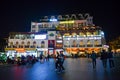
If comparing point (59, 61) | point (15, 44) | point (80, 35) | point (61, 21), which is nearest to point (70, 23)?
point (61, 21)

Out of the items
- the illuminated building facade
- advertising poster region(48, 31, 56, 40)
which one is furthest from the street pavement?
advertising poster region(48, 31, 56, 40)

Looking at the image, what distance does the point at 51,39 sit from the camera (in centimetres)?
11181

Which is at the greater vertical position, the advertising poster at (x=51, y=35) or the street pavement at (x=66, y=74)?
the advertising poster at (x=51, y=35)

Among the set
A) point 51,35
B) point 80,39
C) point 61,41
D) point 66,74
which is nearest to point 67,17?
point 51,35

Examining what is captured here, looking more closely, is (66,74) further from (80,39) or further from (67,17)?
(67,17)

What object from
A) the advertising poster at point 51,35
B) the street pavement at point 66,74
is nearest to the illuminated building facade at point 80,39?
the advertising poster at point 51,35

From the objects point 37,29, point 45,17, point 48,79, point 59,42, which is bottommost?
point 48,79

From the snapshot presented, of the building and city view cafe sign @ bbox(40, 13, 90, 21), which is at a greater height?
city view cafe sign @ bbox(40, 13, 90, 21)

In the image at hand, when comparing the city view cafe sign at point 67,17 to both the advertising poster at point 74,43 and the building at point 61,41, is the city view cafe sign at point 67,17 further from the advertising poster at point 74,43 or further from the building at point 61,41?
the advertising poster at point 74,43

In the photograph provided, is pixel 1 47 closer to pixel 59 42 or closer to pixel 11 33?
pixel 11 33

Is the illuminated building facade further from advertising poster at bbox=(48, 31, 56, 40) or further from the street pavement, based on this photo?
the street pavement

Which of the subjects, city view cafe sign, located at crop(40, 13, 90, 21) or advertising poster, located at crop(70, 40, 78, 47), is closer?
advertising poster, located at crop(70, 40, 78, 47)

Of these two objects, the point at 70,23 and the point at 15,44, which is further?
the point at 70,23

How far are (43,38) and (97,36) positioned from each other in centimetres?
2746
